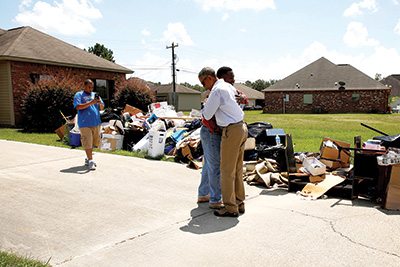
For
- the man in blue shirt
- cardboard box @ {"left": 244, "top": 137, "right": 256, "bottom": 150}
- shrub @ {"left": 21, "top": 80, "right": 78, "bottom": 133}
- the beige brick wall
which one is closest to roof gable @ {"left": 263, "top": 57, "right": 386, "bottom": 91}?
the beige brick wall

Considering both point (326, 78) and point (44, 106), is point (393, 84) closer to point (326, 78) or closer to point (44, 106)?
point (326, 78)

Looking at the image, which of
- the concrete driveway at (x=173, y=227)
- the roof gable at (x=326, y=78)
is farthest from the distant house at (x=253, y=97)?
the concrete driveway at (x=173, y=227)

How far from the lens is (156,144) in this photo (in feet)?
28.9

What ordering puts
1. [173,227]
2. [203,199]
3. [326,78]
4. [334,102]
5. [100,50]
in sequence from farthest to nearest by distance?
[100,50], [326,78], [334,102], [203,199], [173,227]

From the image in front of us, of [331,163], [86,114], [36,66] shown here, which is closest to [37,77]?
[36,66]

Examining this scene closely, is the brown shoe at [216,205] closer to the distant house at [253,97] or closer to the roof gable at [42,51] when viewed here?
the roof gable at [42,51]

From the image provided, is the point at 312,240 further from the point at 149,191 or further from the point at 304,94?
the point at 304,94

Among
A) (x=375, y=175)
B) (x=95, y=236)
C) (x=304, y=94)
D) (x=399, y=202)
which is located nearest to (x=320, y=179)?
(x=375, y=175)

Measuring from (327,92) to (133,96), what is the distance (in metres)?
28.0

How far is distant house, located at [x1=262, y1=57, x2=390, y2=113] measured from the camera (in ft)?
129

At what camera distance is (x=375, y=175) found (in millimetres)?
5168

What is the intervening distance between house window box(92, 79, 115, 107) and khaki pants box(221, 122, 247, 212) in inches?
754

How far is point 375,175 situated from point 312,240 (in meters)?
2.09

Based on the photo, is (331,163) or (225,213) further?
(331,163)
